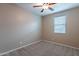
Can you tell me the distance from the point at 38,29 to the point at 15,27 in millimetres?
2006

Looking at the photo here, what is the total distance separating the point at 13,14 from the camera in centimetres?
353

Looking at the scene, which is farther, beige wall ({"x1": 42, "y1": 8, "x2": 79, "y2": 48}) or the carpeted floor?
beige wall ({"x1": 42, "y1": 8, "x2": 79, "y2": 48})

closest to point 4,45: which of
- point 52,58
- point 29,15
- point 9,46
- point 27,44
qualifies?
point 9,46

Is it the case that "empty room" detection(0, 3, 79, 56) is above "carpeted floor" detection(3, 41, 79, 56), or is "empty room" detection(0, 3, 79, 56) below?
above

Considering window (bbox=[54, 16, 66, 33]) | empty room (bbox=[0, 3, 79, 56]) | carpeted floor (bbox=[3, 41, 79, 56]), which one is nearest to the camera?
carpeted floor (bbox=[3, 41, 79, 56])

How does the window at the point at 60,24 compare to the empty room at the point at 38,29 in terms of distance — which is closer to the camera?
the empty room at the point at 38,29

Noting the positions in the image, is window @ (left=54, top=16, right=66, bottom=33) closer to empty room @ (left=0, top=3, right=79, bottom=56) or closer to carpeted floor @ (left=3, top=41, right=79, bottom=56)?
empty room @ (left=0, top=3, right=79, bottom=56)

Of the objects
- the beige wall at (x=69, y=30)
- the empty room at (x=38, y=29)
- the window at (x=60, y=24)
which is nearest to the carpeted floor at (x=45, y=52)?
the empty room at (x=38, y=29)

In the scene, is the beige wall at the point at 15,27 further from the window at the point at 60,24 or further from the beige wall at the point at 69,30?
the window at the point at 60,24

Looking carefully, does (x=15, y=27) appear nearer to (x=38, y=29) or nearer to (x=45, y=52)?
(x=45, y=52)

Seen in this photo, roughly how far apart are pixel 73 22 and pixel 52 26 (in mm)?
1494

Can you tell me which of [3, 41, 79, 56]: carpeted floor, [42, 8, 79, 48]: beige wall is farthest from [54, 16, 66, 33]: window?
[3, 41, 79, 56]: carpeted floor

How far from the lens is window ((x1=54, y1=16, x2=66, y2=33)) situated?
173 inches

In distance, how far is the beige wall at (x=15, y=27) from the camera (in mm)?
3131
